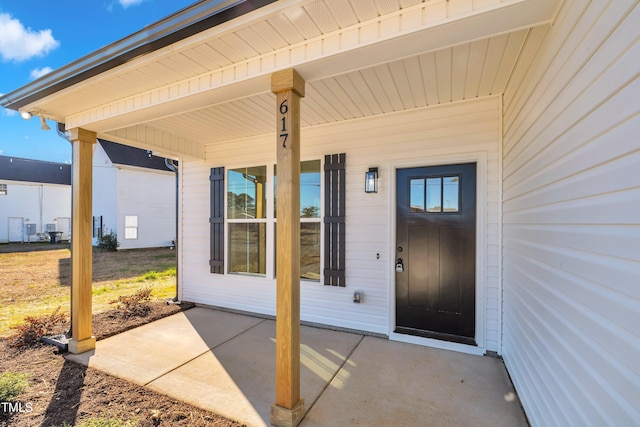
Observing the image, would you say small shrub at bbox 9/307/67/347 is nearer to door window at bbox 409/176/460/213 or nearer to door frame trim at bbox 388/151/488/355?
door frame trim at bbox 388/151/488/355

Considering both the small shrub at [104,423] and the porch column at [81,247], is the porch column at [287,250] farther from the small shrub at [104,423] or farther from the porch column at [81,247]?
the porch column at [81,247]

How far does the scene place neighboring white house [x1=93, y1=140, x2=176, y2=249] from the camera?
11664mm

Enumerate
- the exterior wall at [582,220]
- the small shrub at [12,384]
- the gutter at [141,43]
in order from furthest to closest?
1. the small shrub at [12,384]
2. the gutter at [141,43]
3. the exterior wall at [582,220]

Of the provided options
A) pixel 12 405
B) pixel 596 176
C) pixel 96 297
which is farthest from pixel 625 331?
pixel 96 297

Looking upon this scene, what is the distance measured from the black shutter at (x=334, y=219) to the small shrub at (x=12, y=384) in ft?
9.74

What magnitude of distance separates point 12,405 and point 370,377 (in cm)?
286

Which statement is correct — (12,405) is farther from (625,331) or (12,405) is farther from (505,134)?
(505,134)

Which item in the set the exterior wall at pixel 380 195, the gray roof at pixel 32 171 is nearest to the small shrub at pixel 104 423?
the exterior wall at pixel 380 195

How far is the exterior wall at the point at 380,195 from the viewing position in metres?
2.97

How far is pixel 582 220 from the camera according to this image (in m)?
1.26

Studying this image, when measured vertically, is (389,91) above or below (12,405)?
above

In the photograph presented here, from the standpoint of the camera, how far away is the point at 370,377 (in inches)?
101

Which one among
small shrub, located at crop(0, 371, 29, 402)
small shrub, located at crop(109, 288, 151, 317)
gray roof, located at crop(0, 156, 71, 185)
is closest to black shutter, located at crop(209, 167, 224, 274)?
small shrub, located at crop(109, 288, 151, 317)

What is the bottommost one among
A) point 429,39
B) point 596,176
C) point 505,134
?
point 596,176
